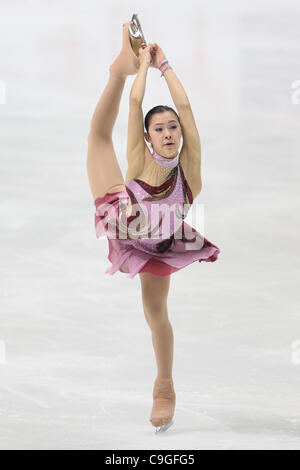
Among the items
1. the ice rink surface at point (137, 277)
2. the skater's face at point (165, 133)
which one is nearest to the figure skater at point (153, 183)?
the skater's face at point (165, 133)

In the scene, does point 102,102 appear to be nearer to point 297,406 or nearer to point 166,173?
point 166,173

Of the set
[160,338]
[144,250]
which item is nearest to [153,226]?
[144,250]

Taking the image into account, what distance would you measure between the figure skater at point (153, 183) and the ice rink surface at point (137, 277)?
0.51 metres

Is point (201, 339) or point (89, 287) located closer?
point (201, 339)

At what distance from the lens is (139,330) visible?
17.8ft

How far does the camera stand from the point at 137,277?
20.4 feet

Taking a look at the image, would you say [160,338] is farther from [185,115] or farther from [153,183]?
[185,115]

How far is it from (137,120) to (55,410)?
148 cm

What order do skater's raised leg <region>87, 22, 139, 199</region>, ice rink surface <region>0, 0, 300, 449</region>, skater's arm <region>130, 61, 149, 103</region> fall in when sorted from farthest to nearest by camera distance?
ice rink surface <region>0, 0, 300, 449</region>, skater's raised leg <region>87, 22, 139, 199</region>, skater's arm <region>130, 61, 149, 103</region>

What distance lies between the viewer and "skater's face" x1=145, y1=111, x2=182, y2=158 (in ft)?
12.8

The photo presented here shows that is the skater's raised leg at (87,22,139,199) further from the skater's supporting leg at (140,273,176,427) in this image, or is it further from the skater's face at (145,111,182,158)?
the skater's supporting leg at (140,273,176,427)

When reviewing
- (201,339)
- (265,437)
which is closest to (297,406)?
(265,437)

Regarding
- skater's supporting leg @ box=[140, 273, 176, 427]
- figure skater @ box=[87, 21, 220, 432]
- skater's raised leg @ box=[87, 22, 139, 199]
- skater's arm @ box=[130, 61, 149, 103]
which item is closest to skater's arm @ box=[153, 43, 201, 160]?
figure skater @ box=[87, 21, 220, 432]

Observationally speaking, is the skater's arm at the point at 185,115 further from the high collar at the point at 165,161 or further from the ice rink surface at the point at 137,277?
the ice rink surface at the point at 137,277
